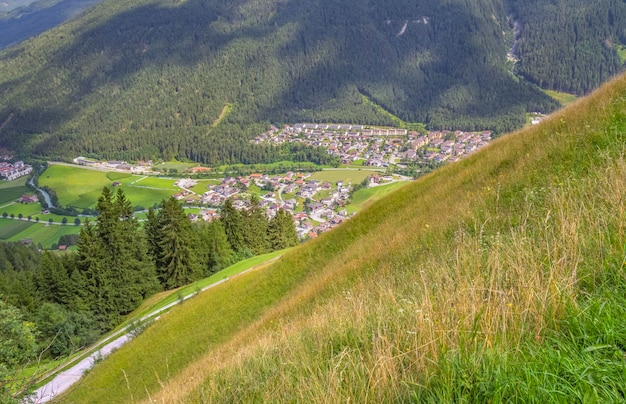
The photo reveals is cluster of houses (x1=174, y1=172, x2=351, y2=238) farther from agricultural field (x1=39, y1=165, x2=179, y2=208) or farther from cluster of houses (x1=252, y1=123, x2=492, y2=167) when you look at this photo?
cluster of houses (x1=252, y1=123, x2=492, y2=167)

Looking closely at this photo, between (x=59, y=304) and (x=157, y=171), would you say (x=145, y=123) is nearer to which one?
(x=157, y=171)

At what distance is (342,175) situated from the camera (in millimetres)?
122000

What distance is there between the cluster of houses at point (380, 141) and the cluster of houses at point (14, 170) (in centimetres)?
7821

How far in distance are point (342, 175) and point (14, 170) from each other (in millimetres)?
107309

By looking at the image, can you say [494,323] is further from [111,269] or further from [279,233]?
[279,233]

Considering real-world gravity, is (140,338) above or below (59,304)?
above

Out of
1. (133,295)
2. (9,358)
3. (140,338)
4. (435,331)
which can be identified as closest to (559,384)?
(435,331)

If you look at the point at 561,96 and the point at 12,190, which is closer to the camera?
the point at 12,190

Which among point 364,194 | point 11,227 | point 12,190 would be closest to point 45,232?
point 11,227

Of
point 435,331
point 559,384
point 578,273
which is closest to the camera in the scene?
point 559,384

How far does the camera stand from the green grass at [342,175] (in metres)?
116

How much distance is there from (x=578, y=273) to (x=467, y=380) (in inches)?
73.5

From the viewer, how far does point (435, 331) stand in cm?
370

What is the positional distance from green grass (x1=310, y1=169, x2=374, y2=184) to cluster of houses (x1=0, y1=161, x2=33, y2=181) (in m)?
95.7
